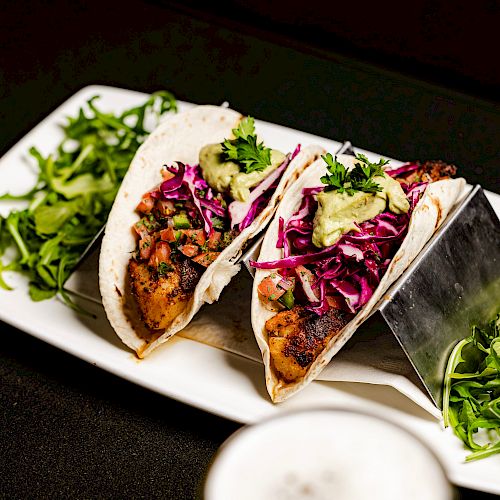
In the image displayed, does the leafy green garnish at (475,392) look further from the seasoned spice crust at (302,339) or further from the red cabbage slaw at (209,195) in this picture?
the red cabbage slaw at (209,195)

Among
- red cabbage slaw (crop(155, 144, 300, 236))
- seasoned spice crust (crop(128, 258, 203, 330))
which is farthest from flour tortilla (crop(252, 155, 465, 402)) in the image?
seasoned spice crust (crop(128, 258, 203, 330))

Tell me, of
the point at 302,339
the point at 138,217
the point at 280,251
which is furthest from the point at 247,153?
the point at 302,339

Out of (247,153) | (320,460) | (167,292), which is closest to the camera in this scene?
(320,460)

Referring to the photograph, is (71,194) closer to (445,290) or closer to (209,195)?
(209,195)

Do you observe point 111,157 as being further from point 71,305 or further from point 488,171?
point 488,171

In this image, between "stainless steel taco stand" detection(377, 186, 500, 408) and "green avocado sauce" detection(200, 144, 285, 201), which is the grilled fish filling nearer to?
"green avocado sauce" detection(200, 144, 285, 201)

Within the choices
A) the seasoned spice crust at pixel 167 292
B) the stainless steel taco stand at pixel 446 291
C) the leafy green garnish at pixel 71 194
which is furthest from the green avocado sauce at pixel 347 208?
the leafy green garnish at pixel 71 194

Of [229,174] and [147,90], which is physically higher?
[229,174]

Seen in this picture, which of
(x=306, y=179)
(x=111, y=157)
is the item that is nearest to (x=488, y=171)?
(x=306, y=179)
